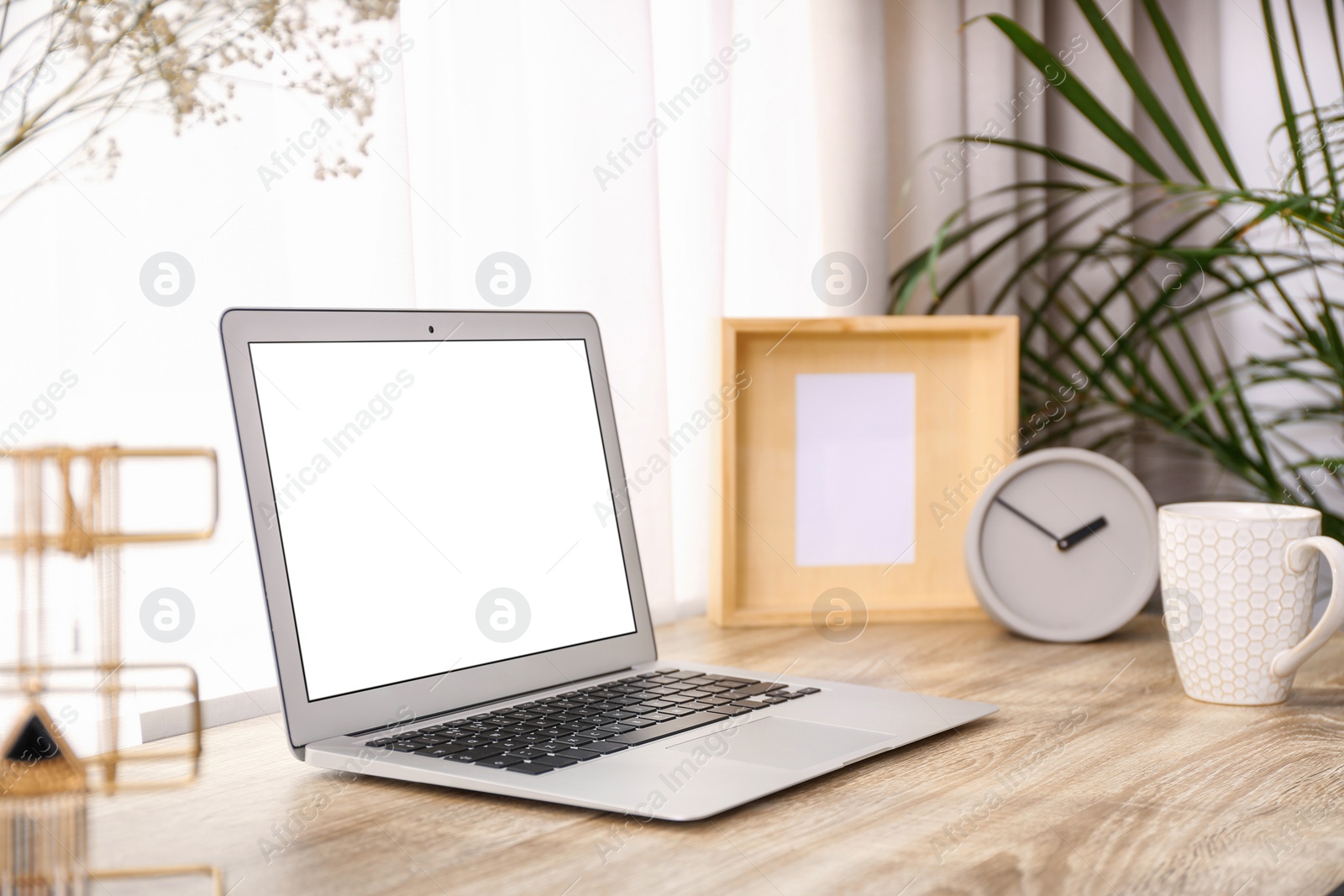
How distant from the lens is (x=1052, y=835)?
0.57 m

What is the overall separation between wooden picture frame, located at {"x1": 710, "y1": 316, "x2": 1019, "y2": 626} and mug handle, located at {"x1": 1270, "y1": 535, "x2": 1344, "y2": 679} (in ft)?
1.22

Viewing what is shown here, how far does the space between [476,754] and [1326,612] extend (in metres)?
0.59

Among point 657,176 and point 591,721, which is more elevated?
point 657,176

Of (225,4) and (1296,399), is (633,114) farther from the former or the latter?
(1296,399)

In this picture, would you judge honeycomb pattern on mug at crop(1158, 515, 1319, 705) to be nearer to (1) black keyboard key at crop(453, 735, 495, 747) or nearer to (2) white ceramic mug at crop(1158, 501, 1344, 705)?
(2) white ceramic mug at crop(1158, 501, 1344, 705)

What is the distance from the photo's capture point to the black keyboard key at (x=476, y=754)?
65cm

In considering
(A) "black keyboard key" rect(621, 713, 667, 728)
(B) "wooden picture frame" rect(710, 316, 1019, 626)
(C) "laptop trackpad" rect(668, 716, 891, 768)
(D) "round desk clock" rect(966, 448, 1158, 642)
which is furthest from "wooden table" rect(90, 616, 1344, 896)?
(B) "wooden picture frame" rect(710, 316, 1019, 626)

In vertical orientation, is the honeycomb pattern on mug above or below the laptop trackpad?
above

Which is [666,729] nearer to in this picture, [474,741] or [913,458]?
[474,741]

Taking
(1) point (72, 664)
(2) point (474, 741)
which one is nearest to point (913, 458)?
(2) point (474, 741)

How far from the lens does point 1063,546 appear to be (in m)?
1.10

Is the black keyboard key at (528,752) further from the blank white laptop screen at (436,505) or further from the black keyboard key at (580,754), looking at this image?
the blank white laptop screen at (436,505)

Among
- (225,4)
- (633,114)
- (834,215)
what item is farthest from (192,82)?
(834,215)

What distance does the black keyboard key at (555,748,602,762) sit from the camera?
648mm
